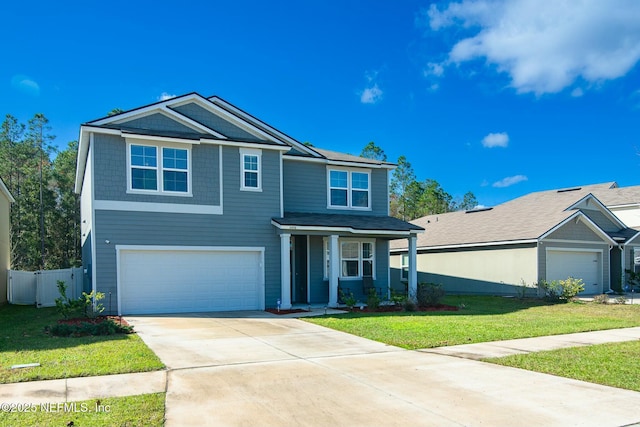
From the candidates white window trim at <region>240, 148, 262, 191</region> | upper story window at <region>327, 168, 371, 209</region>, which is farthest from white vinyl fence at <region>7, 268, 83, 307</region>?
upper story window at <region>327, 168, 371, 209</region>

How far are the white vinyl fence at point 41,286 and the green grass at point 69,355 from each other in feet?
28.6

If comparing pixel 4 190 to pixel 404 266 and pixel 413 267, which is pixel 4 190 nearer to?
pixel 413 267

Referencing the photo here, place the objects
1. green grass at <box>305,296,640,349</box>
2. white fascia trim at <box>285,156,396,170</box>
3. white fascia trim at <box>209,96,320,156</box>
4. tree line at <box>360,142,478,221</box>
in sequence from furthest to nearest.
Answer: tree line at <box>360,142,478,221</box> → white fascia trim at <box>285,156,396,170</box> → white fascia trim at <box>209,96,320,156</box> → green grass at <box>305,296,640,349</box>

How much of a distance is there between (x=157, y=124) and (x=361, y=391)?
41.7 feet

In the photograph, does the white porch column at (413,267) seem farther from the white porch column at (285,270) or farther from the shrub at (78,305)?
the shrub at (78,305)

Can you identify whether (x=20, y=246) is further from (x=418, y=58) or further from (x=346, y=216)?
(x=418, y=58)

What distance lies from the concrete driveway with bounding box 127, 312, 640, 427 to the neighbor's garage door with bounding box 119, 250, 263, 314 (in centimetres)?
597

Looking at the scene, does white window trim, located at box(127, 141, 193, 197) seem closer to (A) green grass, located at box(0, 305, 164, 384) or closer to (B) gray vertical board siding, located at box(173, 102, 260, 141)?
(B) gray vertical board siding, located at box(173, 102, 260, 141)

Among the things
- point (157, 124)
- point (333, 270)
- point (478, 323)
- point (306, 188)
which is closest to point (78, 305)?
point (157, 124)

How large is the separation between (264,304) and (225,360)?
28.6ft

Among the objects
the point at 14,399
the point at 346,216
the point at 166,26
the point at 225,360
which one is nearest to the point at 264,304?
the point at 346,216

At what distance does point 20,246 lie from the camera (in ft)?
111

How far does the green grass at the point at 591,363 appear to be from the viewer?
732cm

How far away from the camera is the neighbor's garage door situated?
1564 centimetres
